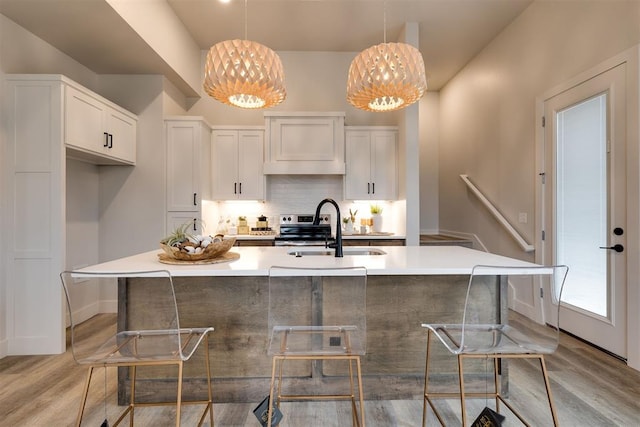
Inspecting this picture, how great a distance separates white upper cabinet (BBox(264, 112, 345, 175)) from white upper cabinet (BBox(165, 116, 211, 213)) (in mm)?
836

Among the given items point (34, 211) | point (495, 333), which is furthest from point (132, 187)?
point (495, 333)

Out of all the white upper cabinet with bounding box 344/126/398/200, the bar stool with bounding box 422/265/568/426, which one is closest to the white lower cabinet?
the white upper cabinet with bounding box 344/126/398/200

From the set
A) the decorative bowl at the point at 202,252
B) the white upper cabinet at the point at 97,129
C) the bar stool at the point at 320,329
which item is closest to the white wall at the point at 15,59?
the white upper cabinet at the point at 97,129

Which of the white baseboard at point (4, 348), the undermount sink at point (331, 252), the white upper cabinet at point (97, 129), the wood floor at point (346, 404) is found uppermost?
the white upper cabinet at point (97, 129)

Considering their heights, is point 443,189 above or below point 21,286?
above

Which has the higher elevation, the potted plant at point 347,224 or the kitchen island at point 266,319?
the potted plant at point 347,224

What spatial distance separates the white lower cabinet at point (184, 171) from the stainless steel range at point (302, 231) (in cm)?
103

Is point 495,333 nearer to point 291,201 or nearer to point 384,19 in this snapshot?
point 291,201

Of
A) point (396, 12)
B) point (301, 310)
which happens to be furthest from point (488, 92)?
point (301, 310)

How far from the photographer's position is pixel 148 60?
350 centimetres

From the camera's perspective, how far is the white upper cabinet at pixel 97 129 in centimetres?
288

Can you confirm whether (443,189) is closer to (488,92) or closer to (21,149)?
(488,92)

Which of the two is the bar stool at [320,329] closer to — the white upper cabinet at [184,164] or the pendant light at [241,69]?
the pendant light at [241,69]

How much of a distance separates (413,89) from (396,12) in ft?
6.77
